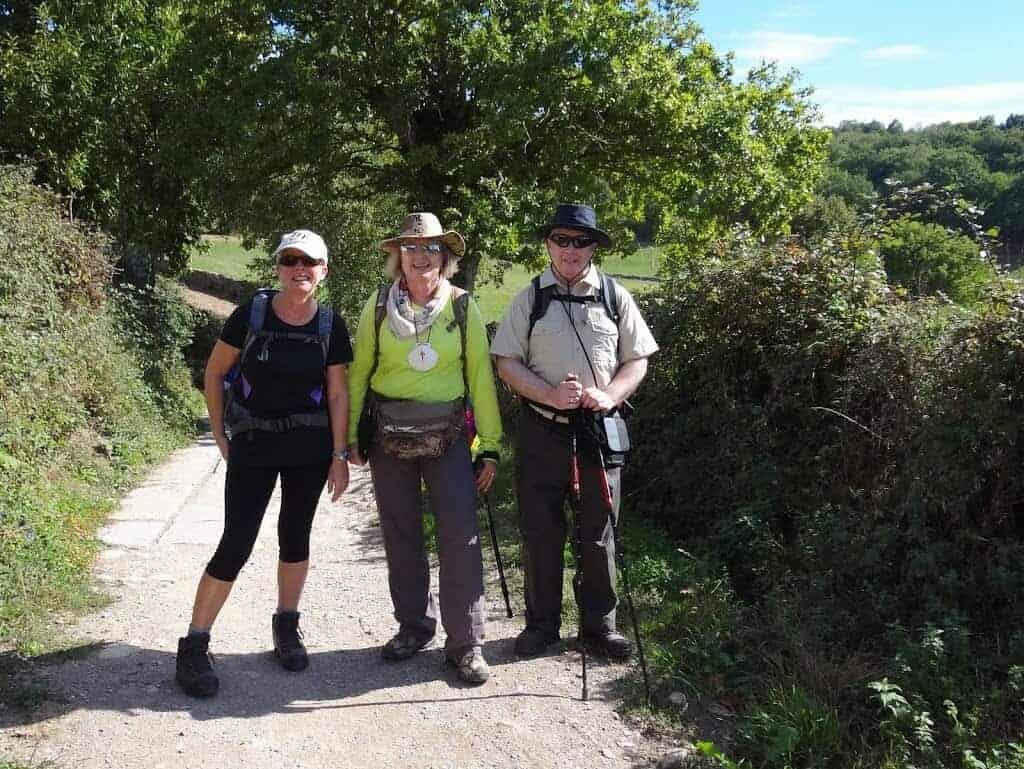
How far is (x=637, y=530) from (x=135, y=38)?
12767mm

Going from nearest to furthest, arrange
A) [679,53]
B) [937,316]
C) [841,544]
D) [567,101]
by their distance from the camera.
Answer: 1. [841,544]
2. [937,316]
3. [567,101]
4. [679,53]

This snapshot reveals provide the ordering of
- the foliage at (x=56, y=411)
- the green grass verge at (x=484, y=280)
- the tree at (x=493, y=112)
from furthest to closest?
the green grass verge at (x=484, y=280)
the tree at (x=493, y=112)
the foliage at (x=56, y=411)

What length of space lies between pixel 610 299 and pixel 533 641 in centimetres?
173

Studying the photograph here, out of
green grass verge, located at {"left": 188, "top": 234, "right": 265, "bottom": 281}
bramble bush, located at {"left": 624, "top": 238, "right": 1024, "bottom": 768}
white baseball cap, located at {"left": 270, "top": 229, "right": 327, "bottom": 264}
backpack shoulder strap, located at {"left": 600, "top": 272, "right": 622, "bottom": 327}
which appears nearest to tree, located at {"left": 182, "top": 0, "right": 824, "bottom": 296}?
bramble bush, located at {"left": 624, "top": 238, "right": 1024, "bottom": 768}

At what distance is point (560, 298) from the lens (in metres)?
4.15

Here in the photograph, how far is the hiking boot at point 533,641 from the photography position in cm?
436

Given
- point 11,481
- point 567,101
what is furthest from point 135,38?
point 11,481

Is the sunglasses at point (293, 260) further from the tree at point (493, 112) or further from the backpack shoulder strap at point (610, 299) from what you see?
the tree at point (493, 112)

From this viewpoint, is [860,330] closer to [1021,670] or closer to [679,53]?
[1021,670]

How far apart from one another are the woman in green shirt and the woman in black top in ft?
0.52

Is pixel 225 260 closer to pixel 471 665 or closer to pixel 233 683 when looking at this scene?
pixel 233 683

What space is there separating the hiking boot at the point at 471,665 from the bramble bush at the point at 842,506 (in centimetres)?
85

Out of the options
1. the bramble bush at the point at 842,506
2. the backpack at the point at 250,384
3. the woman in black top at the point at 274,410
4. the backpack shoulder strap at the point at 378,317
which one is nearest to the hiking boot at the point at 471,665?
the bramble bush at the point at 842,506

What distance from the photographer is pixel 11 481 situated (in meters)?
5.85
